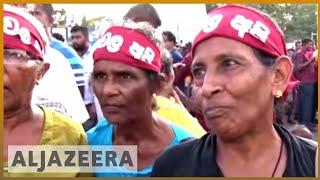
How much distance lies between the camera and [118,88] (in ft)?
5.31

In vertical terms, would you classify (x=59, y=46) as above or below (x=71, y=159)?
above

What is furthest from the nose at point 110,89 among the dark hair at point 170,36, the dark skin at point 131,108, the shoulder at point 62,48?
the dark hair at point 170,36

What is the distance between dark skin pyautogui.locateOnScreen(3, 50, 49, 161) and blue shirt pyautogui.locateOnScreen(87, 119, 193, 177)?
0.62ft

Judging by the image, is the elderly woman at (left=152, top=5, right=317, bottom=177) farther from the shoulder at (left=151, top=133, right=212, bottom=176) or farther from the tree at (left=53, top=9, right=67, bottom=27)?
the tree at (left=53, top=9, right=67, bottom=27)

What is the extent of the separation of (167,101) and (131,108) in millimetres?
344

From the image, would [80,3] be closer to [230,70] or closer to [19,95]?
[19,95]

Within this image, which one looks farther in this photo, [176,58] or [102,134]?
[176,58]

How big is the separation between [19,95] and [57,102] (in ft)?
1.02

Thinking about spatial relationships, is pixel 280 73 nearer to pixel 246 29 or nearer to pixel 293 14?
pixel 246 29

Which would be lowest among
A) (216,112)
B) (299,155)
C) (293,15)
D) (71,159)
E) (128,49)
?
(71,159)

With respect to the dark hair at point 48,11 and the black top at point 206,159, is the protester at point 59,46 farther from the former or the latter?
the black top at point 206,159

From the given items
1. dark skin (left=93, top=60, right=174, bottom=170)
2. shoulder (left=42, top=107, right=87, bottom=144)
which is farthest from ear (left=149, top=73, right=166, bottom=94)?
shoulder (left=42, top=107, right=87, bottom=144)

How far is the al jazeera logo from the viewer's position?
59.4 inches

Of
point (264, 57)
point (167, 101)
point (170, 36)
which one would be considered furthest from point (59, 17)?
point (264, 57)
